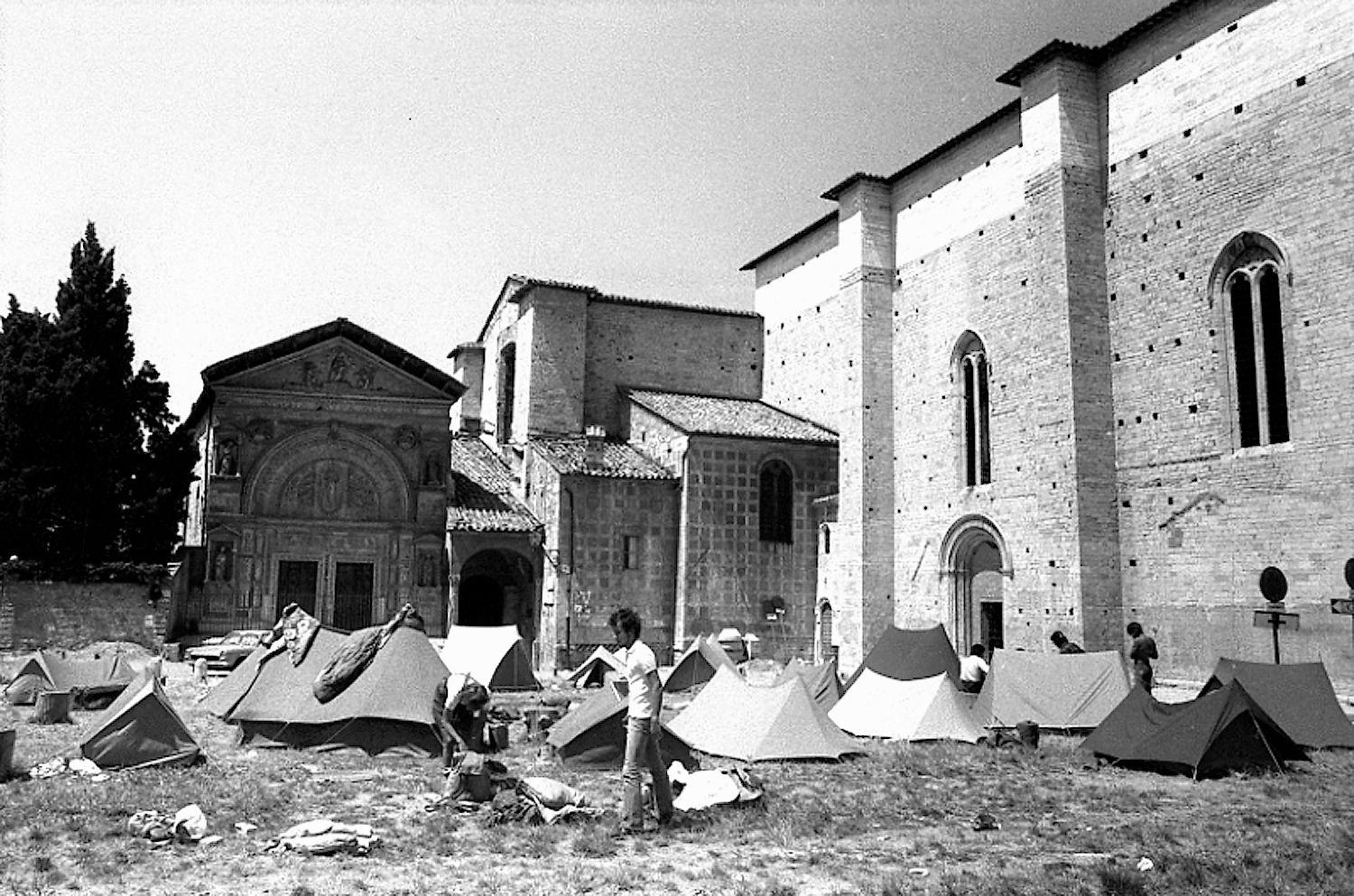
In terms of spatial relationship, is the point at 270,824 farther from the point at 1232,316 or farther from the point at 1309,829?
the point at 1232,316

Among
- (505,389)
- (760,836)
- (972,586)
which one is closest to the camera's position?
(760,836)

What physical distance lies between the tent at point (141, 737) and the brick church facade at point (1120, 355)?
1532 centimetres

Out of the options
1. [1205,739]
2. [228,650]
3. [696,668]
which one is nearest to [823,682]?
[696,668]

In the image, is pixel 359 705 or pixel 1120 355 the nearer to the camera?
pixel 359 705

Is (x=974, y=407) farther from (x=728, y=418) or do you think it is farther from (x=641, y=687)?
(x=641, y=687)

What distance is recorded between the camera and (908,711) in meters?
14.2

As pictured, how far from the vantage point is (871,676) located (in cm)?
1538

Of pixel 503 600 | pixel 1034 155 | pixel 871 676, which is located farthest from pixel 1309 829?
pixel 503 600

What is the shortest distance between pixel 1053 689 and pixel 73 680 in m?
14.4

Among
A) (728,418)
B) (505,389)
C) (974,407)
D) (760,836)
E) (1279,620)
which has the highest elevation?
(505,389)

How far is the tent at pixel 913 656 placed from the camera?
16.4 metres

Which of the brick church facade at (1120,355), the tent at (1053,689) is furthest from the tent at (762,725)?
the brick church facade at (1120,355)

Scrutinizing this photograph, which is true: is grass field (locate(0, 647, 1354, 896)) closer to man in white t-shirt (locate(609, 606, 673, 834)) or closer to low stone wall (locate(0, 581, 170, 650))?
man in white t-shirt (locate(609, 606, 673, 834))

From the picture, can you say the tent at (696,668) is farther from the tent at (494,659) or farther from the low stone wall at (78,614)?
the low stone wall at (78,614)
